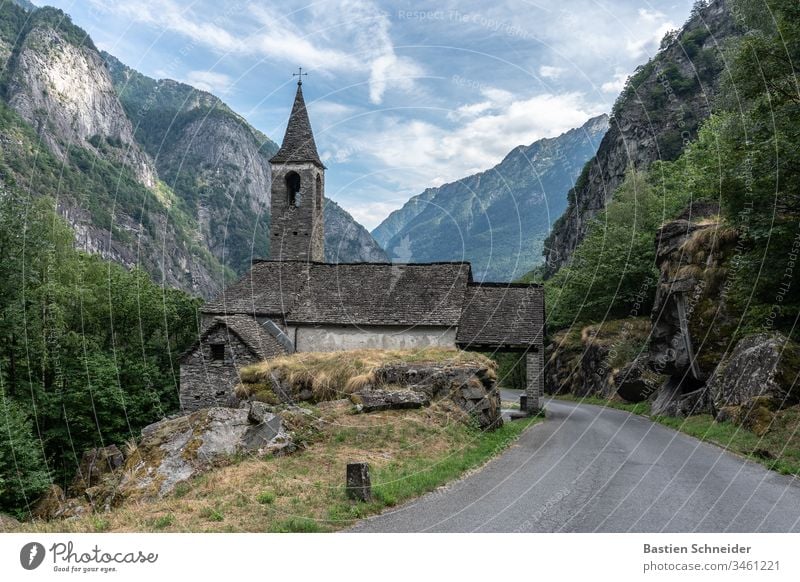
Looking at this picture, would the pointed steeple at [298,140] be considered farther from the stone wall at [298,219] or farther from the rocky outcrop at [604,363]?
the rocky outcrop at [604,363]

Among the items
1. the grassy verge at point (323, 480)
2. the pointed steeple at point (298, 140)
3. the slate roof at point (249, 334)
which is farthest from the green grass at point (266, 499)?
the pointed steeple at point (298, 140)

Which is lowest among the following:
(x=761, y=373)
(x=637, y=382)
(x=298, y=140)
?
(x=637, y=382)

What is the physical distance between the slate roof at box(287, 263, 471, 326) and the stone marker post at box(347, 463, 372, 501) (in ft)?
72.0

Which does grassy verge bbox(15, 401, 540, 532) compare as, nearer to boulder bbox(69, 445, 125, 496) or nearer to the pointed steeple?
boulder bbox(69, 445, 125, 496)

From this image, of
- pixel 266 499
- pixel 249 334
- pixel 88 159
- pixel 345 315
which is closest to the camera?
pixel 266 499

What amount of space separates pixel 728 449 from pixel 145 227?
18013cm

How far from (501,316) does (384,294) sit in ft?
25.4

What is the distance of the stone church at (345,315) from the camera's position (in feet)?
106

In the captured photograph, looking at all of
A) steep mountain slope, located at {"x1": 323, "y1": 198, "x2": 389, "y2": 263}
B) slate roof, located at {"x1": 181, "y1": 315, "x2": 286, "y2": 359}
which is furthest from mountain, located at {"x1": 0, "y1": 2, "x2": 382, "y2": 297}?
slate roof, located at {"x1": 181, "y1": 315, "x2": 286, "y2": 359}

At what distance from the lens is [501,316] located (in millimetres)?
34062

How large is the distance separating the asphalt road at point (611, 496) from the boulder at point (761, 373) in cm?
268

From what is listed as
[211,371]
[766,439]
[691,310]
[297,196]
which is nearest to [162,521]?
[766,439]

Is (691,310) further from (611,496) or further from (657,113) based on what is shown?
(657,113)

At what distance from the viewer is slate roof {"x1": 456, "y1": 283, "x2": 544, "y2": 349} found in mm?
32188
